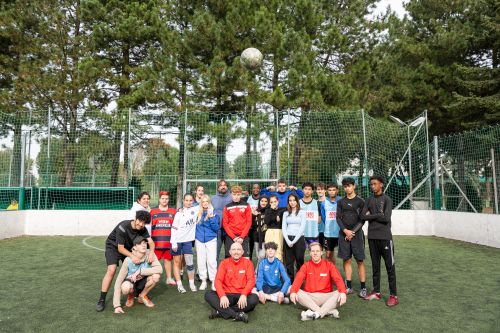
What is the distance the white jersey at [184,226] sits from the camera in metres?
5.20

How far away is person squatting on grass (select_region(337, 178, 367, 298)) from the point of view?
486 cm

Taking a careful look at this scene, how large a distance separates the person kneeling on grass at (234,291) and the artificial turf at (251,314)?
10 cm

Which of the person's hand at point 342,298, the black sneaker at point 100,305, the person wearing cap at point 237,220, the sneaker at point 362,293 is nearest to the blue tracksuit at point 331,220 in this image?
the sneaker at point 362,293

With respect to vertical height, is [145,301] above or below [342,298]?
below

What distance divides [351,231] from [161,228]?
2.64 meters

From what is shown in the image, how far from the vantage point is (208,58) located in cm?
1480

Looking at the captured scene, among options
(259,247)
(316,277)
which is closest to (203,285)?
(259,247)

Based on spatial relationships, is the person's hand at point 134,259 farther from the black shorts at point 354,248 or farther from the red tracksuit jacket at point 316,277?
the black shorts at point 354,248

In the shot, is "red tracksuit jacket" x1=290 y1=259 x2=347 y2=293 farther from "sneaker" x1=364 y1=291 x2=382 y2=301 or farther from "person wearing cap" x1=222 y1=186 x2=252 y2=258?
"person wearing cap" x1=222 y1=186 x2=252 y2=258

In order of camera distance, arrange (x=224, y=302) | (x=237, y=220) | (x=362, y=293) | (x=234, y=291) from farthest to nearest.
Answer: (x=237, y=220), (x=362, y=293), (x=234, y=291), (x=224, y=302)

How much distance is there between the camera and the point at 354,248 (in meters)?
4.88

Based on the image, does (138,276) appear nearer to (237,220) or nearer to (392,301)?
(237,220)

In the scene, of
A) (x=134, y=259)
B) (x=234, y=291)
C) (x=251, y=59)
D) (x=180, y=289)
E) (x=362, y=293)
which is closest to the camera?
(x=234, y=291)

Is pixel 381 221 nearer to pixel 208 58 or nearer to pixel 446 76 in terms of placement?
pixel 208 58
